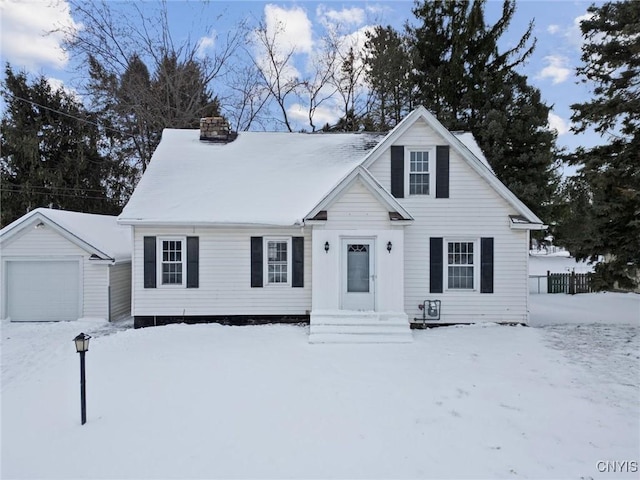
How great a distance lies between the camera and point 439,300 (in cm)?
1005

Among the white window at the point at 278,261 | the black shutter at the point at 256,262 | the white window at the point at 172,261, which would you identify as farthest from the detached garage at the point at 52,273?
the white window at the point at 278,261


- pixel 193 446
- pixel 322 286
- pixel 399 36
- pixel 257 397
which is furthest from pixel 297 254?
pixel 399 36

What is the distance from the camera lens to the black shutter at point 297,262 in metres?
10.2

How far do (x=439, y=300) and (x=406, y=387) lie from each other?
4716mm

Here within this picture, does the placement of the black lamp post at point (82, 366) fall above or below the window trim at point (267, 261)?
below

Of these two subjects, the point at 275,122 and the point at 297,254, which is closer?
the point at 297,254

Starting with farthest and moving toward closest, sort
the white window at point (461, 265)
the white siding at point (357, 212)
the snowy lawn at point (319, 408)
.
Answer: the white window at point (461, 265)
the white siding at point (357, 212)
the snowy lawn at point (319, 408)

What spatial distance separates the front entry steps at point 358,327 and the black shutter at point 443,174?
374cm

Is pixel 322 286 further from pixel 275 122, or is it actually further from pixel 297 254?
pixel 275 122

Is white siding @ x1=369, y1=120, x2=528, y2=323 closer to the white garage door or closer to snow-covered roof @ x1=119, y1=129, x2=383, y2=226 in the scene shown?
snow-covered roof @ x1=119, y1=129, x2=383, y2=226

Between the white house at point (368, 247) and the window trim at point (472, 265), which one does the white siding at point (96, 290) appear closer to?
the white house at point (368, 247)

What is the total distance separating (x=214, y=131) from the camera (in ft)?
42.6

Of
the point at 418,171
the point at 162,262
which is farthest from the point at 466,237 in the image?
the point at 162,262

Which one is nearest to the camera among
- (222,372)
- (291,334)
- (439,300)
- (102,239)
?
(222,372)
